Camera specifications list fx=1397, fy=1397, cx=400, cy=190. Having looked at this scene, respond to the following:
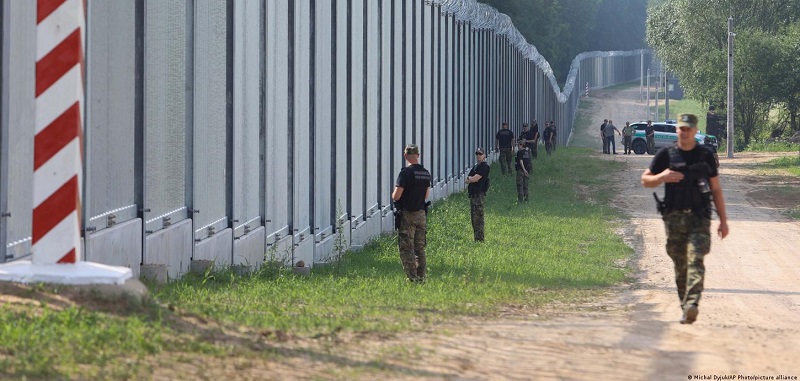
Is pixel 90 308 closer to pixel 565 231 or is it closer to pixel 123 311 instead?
pixel 123 311

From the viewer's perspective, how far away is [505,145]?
1592 inches

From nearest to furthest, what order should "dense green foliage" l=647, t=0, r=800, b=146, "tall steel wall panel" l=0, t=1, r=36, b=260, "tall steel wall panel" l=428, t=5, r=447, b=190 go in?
"tall steel wall panel" l=0, t=1, r=36, b=260
"tall steel wall panel" l=428, t=5, r=447, b=190
"dense green foliage" l=647, t=0, r=800, b=146

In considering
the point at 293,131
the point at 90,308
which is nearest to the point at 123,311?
the point at 90,308

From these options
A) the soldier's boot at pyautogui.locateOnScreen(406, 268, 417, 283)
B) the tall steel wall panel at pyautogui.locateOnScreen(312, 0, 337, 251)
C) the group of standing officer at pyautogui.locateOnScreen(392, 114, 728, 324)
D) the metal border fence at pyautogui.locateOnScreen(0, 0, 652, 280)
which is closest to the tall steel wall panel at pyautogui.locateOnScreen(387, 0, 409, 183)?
the metal border fence at pyautogui.locateOnScreen(0, 0, 652, 280)

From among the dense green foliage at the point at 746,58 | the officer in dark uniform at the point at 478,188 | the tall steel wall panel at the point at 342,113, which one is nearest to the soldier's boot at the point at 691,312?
the tall steel wall panel at the point at 342,113

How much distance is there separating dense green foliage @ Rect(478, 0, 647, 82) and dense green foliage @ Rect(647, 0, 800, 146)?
42.1 ft

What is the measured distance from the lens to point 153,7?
1231 cm

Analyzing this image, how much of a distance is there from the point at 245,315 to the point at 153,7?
3.91m

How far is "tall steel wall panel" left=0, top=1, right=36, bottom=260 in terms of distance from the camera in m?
9.52

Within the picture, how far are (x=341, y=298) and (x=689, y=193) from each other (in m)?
3.44

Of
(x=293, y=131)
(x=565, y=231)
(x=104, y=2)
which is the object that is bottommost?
(x=565, y=231)

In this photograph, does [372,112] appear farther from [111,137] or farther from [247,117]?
[111,137]

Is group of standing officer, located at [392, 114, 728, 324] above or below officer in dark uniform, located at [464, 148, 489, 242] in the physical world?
above

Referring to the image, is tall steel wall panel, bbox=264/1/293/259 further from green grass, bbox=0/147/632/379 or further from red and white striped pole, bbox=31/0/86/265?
red and white striped pole, bbox=31/0/86/265
